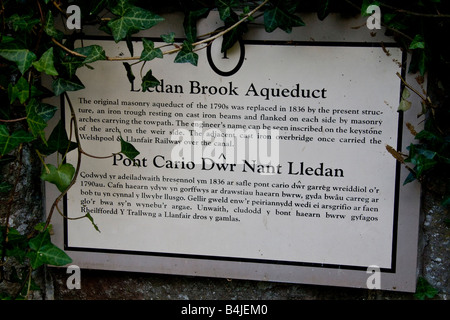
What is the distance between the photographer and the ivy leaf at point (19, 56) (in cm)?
106

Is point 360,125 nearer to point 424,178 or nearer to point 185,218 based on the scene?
point 424,178

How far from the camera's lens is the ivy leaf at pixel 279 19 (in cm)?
116

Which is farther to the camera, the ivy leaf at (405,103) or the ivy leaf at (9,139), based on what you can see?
the ivy leaf at (405,103)

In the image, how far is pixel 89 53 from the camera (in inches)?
44.4

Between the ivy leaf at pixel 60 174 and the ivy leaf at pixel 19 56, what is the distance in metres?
0.27

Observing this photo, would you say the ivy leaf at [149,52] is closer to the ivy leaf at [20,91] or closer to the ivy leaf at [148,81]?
the ivy leaf at [148,81]

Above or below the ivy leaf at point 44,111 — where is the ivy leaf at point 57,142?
below

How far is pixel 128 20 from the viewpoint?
3.59 feet

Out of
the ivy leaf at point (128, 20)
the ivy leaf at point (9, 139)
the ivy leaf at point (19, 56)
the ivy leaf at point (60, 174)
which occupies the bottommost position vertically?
the ivy leaf at point (60, 174)

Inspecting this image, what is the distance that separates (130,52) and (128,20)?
112 mm

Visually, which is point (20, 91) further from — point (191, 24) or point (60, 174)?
point (191, 24)

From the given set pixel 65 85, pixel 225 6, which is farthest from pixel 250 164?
pixel 65 85

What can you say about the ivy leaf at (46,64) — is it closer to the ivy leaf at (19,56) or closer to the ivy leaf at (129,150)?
the ivy leaf at (19,56)

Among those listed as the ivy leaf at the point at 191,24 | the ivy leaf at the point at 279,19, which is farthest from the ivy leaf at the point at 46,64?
the ivy leaf at the point at 279,19
